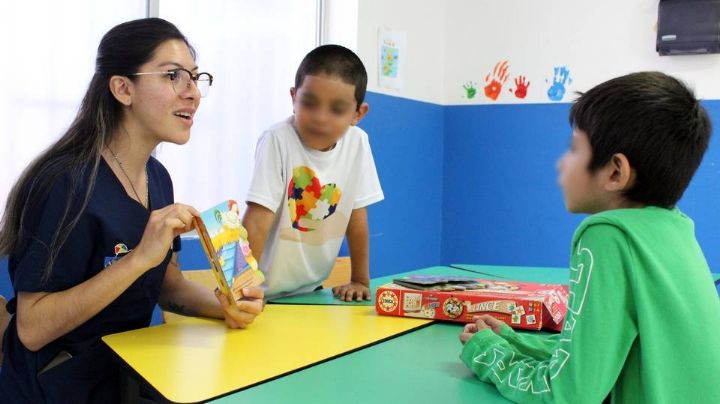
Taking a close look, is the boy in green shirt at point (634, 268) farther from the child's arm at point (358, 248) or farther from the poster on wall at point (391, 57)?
the poster on wall at point (391, 57)

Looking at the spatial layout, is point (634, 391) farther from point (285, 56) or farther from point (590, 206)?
point (285, 56)

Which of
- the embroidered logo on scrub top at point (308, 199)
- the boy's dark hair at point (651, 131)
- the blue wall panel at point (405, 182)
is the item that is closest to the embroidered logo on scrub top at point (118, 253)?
the embroidered logo on scrub top at point (308, 199)

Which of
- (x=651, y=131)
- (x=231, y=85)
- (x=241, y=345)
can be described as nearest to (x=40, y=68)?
(x=231, y=85)

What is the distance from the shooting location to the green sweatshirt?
0.88 m

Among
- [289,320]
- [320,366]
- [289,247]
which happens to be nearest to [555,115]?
[289,247]

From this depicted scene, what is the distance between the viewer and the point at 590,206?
3.42 feet

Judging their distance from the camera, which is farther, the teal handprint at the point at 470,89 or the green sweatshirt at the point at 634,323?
the teal handprint at the point at 470,89

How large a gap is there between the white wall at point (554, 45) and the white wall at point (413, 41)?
66mm

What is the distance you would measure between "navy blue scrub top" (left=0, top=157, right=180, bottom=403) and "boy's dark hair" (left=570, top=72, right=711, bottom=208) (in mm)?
901

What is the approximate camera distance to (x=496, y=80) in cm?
383

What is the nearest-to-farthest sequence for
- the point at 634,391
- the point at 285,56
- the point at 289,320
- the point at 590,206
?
the point at 634,391 < the point at 590,206 < the point at 289,320 < the point at 285,56

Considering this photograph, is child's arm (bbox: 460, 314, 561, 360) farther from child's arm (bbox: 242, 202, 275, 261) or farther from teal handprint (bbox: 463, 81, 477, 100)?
teal handprint (bbox: 463, 81, 477, 100)

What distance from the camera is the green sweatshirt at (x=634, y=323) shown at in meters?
0.88

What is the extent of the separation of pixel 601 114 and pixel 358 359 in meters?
0.57
